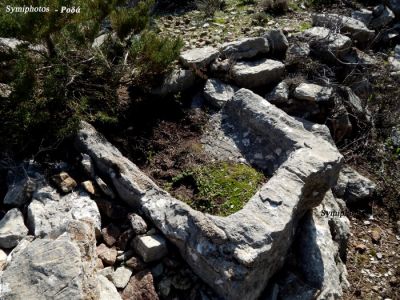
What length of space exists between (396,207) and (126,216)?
3.93 meters

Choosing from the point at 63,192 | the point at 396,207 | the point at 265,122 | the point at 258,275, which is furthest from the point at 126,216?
the point at 396,207

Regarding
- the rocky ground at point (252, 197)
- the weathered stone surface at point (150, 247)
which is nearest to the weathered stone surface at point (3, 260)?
the rocky ground at point (252, 197)

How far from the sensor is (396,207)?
609cm

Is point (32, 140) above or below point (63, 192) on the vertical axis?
above

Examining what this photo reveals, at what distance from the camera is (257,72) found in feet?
20.6

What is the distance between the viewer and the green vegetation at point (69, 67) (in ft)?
14.4

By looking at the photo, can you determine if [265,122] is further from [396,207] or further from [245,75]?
[396,207]

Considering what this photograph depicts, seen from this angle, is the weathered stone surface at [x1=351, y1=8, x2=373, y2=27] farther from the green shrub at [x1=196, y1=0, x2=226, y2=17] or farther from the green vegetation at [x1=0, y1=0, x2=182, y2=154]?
the green vegetation at [x1=0, y1=0, x2=182, y2=154]

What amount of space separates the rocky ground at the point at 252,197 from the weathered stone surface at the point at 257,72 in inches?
1.1

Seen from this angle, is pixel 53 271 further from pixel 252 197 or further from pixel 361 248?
pixel 361 248

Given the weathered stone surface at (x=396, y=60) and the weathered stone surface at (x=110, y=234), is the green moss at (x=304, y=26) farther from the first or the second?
the weathered stone surface at (x=110, y=234)

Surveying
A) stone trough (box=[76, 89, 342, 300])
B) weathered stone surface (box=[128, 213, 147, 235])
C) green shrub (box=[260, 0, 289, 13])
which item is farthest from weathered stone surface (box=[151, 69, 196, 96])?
green shrub (box=[260, 0, 289, 13])

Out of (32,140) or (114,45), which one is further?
(114,45)

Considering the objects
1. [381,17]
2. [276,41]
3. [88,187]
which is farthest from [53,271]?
[381,17]
